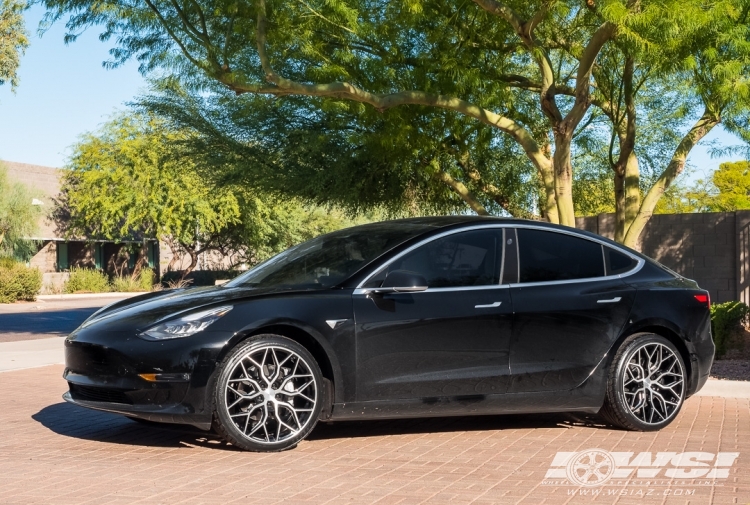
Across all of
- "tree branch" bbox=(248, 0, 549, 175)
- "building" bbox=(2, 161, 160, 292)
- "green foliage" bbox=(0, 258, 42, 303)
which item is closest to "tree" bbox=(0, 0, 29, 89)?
"green foliage" bbox=(0, 258, 42, 303)

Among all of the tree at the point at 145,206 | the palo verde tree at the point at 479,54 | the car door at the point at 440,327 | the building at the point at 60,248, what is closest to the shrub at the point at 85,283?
the building at the point at 60,248

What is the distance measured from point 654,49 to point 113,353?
288 inches

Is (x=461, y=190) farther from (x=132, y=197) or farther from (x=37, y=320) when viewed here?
(x=132, y=197)

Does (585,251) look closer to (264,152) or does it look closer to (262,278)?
(262,278)

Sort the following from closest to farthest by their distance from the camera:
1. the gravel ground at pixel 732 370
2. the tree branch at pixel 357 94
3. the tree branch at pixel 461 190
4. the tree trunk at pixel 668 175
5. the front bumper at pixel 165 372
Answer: the front bumper at pixel 165 372, the gravel ground at pixel 732 370, the tree branch at pixel 357 94, the tree trunk at pixel 668 175, the tree branch at pixel 461 190

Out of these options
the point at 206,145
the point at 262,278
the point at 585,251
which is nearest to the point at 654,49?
the point at 585,251

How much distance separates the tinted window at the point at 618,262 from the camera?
8.23m

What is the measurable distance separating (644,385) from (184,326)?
12.1ft

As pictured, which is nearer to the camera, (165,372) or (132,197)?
(165,372)

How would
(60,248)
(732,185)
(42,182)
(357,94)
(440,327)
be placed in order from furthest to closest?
(60,248)
(42,182)
(732,185)
(357,94)
(440,327)

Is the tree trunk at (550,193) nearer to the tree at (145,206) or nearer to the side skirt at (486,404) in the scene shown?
the side skirt at (486,404)

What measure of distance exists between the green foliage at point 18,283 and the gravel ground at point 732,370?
31378 millimetres

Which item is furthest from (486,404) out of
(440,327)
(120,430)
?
(120,430)

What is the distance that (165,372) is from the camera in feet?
21.8
